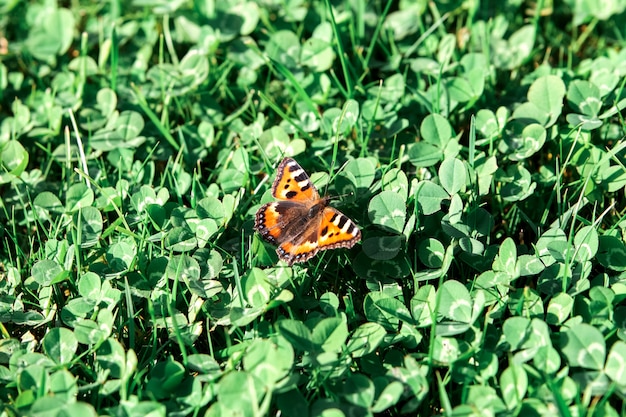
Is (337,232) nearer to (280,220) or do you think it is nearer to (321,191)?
(280,220)

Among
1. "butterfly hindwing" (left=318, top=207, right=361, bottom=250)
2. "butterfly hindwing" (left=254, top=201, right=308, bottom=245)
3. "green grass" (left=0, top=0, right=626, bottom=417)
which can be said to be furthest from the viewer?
"butterfly hindwing" (left=254, top=201, right=308, bottom=245)

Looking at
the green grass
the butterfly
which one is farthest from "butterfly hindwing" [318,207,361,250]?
the green grass

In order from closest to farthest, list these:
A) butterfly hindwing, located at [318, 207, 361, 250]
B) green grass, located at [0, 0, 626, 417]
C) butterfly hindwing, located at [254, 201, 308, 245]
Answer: green grass, located at [0, 0, 626, 417] → butterfly hindwing, located at [318, 207, 361, 250] → butterfly hindwing, located at [254, 201, 308, 245]

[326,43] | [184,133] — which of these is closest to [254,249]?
[184,133]

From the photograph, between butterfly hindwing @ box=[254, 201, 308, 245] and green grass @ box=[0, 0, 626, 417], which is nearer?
green grass @ box=[0, 0, 626, 417]

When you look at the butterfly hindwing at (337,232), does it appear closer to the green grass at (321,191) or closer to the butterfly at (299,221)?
the butterfly at (299,221)

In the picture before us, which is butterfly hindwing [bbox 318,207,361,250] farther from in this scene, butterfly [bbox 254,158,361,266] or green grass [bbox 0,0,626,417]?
green grass [bbox 0,0,626,417]

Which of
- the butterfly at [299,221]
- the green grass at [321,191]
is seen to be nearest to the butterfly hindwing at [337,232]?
the butterfly at [299,221]
